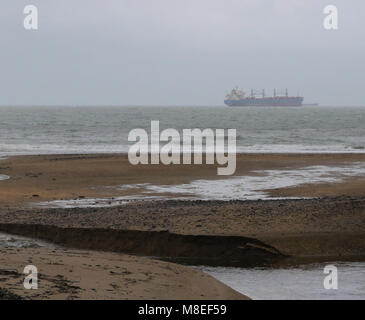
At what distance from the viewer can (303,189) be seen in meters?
18.7

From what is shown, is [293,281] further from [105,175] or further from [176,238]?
[105,175]

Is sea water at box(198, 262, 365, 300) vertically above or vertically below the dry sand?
below

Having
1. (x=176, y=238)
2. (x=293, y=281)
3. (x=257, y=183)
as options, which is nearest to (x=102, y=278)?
(x=293, y=281)

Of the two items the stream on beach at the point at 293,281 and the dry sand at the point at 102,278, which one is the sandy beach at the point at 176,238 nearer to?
the dry sand at the point at 102,278

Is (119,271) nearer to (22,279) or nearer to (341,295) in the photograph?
(22,279)

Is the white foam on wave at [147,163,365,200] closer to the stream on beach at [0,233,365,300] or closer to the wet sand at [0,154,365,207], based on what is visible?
the wet sand at [0,154,365,207]

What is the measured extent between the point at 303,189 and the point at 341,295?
1013cm

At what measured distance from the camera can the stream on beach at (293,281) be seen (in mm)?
8750

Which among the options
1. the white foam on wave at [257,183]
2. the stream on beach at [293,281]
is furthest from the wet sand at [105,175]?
the stream on beach at [293,281]

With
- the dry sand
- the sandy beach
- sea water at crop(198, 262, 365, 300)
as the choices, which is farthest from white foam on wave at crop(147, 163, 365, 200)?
the dry sand

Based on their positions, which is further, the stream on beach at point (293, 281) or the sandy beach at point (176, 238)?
the stream on beach at point (293, 281)

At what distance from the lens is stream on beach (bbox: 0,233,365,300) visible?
8.75 metres

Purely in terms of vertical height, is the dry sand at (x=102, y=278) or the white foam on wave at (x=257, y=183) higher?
the dry sand at (x=102, y=278)

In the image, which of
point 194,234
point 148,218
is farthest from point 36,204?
point 194,234
